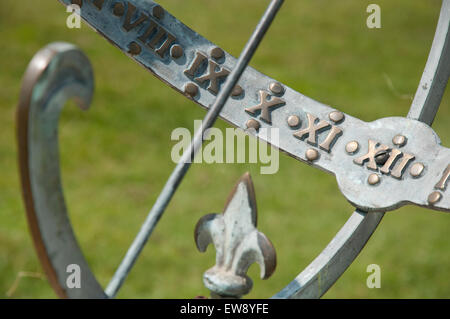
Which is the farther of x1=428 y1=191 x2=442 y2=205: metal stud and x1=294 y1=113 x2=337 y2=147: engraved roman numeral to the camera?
x1=294 y1=113 x2=337 y2=147: engraved roman numeral

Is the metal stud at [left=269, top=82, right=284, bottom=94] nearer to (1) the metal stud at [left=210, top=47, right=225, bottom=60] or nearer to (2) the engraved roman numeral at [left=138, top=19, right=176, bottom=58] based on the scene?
(1) the metal stud at [left=210, top=47, right=225, bottom=60]

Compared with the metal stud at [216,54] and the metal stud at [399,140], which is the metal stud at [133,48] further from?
the metal stud at [399,140]

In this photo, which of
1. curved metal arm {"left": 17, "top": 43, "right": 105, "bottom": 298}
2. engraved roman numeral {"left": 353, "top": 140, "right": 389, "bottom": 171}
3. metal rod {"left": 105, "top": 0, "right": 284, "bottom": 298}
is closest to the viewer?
curved metal arm {"left": 17, "top": 43, "right": 105, "bottom": 298}

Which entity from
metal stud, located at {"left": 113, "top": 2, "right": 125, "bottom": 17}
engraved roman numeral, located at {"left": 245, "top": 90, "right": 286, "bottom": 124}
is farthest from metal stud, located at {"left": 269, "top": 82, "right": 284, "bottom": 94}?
metal stud, located at {"left": 113, "top": 2, "right": 125, "bottom": 17}

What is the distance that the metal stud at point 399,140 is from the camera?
178 centimetres

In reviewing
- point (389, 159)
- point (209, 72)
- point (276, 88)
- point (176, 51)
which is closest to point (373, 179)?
point (389, 159)

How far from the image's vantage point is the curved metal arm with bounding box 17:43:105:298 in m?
1.17

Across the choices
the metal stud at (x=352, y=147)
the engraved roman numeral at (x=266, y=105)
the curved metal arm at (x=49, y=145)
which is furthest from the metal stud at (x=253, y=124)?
the curved metal arm at (x=49, y=145)

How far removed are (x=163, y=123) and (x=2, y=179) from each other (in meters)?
1.37

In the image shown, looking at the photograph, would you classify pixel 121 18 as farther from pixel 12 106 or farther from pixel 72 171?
pixel 12 106

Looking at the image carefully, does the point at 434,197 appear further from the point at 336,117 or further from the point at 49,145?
the point at 49,145

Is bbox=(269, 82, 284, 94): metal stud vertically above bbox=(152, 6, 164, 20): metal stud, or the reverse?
bbox=(152, 6, 164, 20): metal stud

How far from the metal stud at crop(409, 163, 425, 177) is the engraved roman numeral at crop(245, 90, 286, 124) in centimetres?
40

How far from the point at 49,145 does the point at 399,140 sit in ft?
3.14
